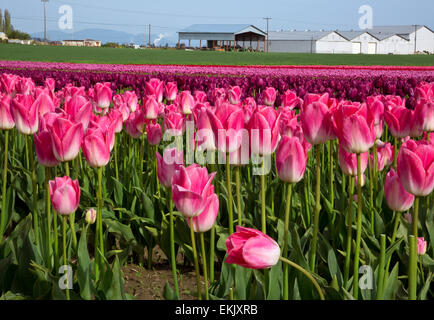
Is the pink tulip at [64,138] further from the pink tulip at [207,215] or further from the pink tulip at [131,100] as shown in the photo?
the pink tulip at [131,100]

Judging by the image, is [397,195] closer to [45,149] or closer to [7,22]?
[45,149]

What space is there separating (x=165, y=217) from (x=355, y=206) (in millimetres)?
1121

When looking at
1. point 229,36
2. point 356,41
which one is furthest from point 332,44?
point 229,36

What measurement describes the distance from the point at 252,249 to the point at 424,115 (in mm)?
1763

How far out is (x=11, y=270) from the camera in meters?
2.45

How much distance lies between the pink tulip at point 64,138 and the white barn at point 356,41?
283 feet

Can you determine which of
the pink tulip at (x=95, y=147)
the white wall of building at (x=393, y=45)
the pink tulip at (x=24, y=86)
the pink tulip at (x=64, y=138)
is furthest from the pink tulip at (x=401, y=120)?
the white wall of building at (x=393, y=45)

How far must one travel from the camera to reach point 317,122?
193 centimetres

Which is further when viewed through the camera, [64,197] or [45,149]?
[45,149]

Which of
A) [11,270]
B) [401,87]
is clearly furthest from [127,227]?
[401,87]

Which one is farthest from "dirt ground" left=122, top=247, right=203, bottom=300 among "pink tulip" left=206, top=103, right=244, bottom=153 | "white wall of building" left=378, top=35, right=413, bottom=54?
"white wall of building" left=378, top=35, right=413, bottom=54

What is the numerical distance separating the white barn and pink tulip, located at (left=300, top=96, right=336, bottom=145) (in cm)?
8602

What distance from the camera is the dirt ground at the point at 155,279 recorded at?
2639mm
